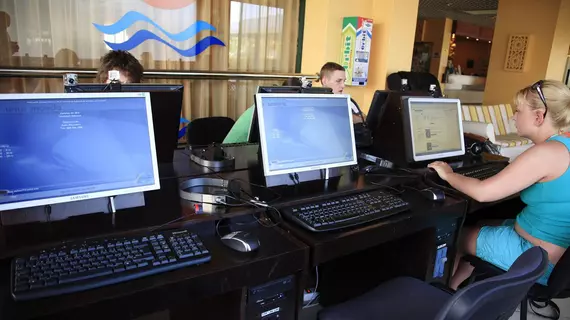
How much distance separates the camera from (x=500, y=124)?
19.7ft

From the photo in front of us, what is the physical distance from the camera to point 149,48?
3447mm

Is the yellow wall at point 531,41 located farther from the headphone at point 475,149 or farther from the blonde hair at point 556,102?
the blonde hair at point 556,102

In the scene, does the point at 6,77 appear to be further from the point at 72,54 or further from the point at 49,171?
the point at 49,171

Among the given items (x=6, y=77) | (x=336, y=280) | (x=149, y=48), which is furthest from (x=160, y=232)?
(x=149, y=48)

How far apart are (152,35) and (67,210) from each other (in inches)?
99.7

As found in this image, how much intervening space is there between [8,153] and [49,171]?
0.35 feet

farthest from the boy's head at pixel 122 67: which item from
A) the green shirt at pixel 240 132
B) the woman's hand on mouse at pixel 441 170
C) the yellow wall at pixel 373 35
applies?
the yellow wall at pixel 373 35

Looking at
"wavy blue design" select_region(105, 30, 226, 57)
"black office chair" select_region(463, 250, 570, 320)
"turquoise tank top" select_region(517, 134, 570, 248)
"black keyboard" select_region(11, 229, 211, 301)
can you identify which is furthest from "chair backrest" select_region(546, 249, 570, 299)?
"wavy blue design" select_region(105, 30, 226, 57)

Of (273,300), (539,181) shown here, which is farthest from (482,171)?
(273,300)

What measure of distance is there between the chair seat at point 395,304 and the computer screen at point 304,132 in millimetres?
519

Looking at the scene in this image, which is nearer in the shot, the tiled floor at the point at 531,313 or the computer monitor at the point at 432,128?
the computer monitor at the point at 432,128

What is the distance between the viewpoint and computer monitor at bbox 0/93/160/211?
111 centimetres

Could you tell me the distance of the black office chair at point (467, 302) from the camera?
80 cm

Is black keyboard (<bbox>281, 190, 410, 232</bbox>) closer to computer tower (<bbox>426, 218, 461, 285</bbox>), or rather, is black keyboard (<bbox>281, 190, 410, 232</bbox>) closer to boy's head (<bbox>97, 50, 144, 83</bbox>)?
computer tower (<bbox>426, 218, 461, 285</bbox>)
